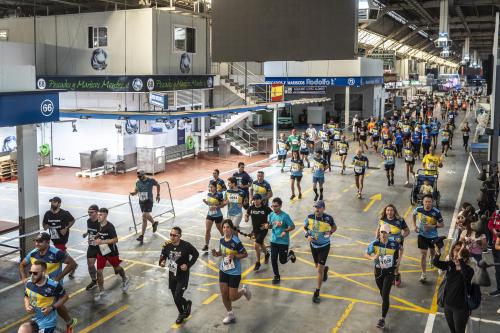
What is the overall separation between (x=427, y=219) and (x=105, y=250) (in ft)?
21.4

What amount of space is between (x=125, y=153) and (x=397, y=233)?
61.8 feet

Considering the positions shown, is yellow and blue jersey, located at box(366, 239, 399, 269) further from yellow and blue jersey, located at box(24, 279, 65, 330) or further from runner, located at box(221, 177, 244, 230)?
yellow and blue jersey, located at box(24, 279, 65, 330)

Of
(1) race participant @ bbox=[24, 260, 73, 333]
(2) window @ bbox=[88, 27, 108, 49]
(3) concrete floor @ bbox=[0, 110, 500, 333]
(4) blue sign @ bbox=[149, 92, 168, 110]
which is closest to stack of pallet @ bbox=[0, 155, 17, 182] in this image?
(4) blue sign @ bbox=[149, 92, 168, 110]

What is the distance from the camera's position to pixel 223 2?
633 inches

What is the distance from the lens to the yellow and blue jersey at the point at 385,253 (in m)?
9.33

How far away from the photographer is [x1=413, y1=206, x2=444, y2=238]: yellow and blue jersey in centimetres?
1134

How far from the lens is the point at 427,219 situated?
11.4m

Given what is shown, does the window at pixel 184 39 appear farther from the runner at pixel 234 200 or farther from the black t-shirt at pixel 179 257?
the black t-shirt at pixel 179 257

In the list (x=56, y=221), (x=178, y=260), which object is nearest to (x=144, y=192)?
(x=56, y=221)

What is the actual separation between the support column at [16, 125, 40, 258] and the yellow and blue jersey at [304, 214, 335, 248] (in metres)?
6.62

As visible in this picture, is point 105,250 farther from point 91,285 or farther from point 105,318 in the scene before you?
point 105,318

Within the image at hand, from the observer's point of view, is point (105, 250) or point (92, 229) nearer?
point (92, 229)

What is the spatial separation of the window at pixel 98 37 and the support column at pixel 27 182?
52.0 feet

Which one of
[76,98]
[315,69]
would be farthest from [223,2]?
Result: [315,69]
